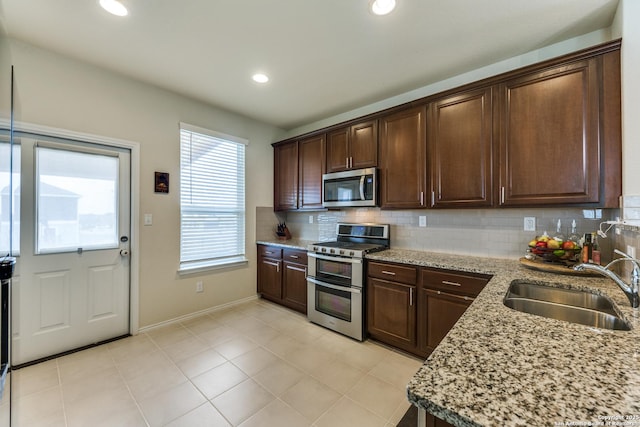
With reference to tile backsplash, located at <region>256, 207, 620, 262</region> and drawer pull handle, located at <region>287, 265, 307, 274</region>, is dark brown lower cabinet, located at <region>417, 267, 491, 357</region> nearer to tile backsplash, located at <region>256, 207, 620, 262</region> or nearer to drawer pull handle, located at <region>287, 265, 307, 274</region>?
tile backsplash, located at <region>256, 207, 620, 262</region>

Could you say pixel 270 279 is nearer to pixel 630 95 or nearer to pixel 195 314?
pixel 195 314

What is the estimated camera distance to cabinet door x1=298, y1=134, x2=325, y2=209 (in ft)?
11.5

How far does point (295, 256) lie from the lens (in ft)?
11.2

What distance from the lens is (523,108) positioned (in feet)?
6.70

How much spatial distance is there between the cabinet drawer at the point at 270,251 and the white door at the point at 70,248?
64.4 inches

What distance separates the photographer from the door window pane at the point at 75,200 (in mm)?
2293

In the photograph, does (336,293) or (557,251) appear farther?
(336,293)

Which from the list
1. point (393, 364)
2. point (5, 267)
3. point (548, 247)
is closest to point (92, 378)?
point (5, 267)

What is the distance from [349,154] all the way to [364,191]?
0.56 meters

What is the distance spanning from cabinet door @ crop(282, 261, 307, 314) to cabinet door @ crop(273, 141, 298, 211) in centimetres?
94

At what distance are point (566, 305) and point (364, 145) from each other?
2.26m

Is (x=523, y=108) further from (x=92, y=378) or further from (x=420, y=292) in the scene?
(x=92, y=378)

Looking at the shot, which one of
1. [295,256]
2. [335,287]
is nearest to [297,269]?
[295,256]

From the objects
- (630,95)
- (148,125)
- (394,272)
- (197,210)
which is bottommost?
(394,272)
